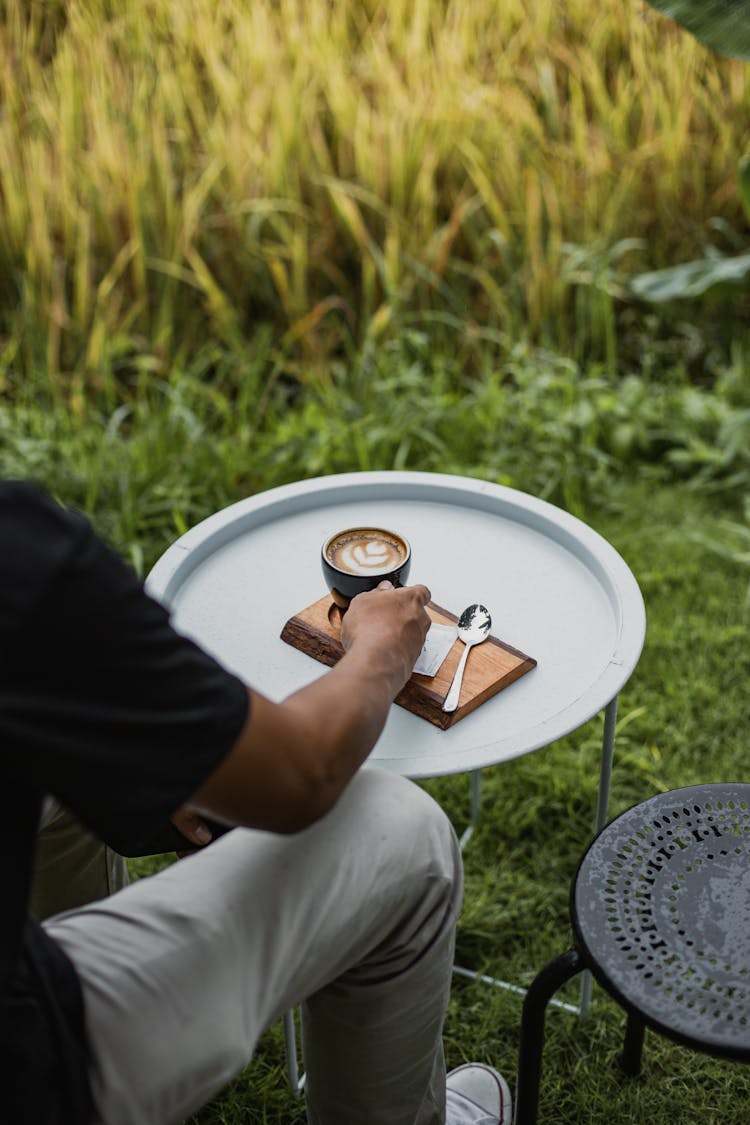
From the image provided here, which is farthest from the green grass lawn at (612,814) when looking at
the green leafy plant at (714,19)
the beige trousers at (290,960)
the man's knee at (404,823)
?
the green leafy plant at (714,19)

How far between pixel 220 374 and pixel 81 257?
54 centimetres

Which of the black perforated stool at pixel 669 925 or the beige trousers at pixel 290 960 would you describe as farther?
the black perforated stool at pixel 669 925

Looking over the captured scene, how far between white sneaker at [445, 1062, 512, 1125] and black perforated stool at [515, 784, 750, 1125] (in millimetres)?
180

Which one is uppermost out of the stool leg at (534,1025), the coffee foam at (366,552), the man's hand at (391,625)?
the man's hand at (391,625)

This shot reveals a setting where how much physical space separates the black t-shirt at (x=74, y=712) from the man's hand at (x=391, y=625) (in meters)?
0.32

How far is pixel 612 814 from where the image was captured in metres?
2.32

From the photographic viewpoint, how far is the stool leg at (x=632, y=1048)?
1780 millimetres

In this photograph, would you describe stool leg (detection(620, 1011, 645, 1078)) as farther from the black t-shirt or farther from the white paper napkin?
the black t-shirt

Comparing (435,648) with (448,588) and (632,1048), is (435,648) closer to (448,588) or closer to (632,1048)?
(448,588)

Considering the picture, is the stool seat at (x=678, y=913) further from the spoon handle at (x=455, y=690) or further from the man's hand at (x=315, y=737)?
the man's hand at (x=315, y=737)

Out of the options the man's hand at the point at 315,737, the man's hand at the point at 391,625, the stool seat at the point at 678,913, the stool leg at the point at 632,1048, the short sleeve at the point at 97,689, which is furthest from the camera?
the stool leg at the point at 632,1048

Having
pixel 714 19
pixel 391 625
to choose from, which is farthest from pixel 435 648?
pixel 714 19

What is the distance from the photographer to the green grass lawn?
1820 mm

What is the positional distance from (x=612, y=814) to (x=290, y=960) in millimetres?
1209
